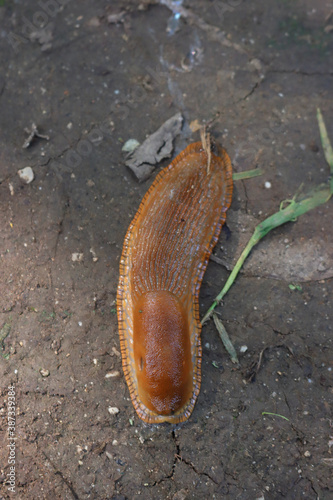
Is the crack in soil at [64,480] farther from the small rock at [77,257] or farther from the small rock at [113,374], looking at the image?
the small rock at [77,257]

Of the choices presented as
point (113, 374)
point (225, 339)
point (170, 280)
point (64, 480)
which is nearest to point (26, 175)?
point (170, 280)

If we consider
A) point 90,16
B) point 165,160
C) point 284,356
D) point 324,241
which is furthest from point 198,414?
point 90,16

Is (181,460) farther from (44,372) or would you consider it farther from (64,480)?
(44,372)

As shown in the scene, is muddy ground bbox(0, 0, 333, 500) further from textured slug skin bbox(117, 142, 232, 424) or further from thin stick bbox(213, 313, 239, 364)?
textured slug skin bbox(117, 142, 232, 424)

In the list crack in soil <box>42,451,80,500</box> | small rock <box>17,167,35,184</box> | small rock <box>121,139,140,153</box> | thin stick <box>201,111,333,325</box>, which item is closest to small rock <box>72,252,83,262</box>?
small rock <box>17,167,35,184</box>

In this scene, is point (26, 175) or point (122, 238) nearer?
point (122, 238)

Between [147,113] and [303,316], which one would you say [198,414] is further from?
[147,113]
